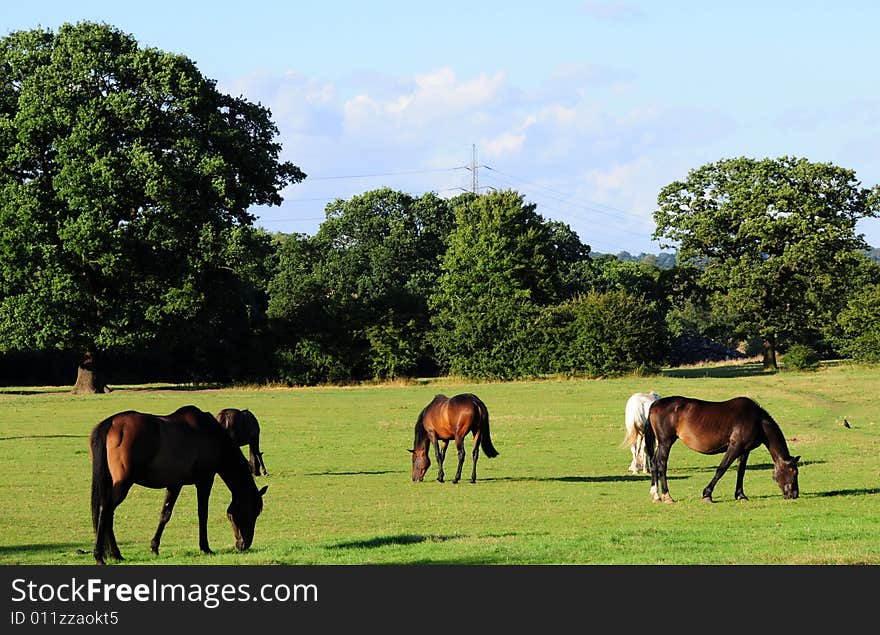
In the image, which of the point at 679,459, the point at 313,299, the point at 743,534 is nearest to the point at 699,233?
the point at 313,299

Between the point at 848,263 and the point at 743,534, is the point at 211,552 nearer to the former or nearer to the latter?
the point at 743,534

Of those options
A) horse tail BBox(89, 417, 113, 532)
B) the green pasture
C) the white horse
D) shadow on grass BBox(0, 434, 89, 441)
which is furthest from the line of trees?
horse tail BBox(89, 417, 113, 532)

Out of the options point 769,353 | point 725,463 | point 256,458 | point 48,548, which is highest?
point 769,353

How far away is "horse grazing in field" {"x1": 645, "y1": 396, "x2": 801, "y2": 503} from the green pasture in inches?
17.6

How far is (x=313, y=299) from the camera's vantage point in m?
68.2

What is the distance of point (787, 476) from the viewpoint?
64.6 feet

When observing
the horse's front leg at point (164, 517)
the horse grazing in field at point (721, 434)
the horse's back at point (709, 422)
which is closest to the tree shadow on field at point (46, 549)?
the horse's front leg at point (164, 517)

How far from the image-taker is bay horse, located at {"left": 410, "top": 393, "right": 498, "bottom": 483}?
23.0 m

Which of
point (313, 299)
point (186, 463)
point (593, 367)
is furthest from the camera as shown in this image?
point (313, 299)

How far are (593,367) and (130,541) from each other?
1932 inches

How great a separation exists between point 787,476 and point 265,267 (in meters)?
50.1

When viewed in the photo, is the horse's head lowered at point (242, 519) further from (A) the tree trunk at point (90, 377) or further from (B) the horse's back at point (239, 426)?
(A) the tree trunk at point (90, 377)


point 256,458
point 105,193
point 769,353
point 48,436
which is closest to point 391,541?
point 256,458

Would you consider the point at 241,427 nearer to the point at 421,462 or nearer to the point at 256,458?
the point at 256,458
